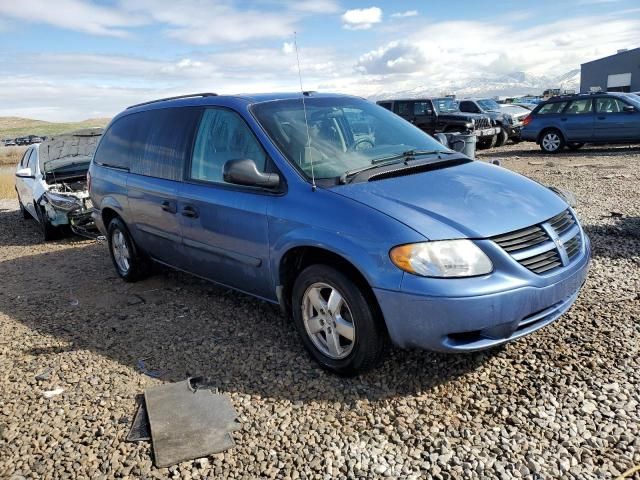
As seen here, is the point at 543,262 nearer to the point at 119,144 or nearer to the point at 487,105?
the point at 119,144

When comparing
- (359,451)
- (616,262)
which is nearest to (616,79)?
(616,262)

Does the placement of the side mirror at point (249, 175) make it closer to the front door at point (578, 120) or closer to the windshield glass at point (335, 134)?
the windshield glass at point (335, 134)

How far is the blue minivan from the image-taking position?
9.35ft

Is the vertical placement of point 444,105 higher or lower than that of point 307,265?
higher

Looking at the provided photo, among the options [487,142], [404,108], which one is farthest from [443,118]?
[487,142]

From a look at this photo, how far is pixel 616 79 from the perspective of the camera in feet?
194

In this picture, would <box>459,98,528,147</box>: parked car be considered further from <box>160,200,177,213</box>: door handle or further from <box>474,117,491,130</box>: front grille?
<box>160,200,177,213</box>: door handle

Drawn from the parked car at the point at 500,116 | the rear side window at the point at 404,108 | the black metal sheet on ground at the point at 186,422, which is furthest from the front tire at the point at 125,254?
the parked car at the point at 500,116

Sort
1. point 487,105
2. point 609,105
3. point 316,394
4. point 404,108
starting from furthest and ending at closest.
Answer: point 487,105
point 404,108
point 609,105
point 316,394

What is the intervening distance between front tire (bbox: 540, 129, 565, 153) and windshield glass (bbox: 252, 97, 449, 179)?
501 inches

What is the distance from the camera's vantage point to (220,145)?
4.12 m

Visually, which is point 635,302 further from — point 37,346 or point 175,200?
point 37,346

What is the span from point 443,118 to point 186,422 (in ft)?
52.5

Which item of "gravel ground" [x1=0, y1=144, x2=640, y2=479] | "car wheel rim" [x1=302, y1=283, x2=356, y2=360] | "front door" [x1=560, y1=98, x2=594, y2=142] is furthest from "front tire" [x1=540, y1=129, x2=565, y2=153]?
"car wheel rim" [x1=302, y1=283, x2=356, y2=360]
